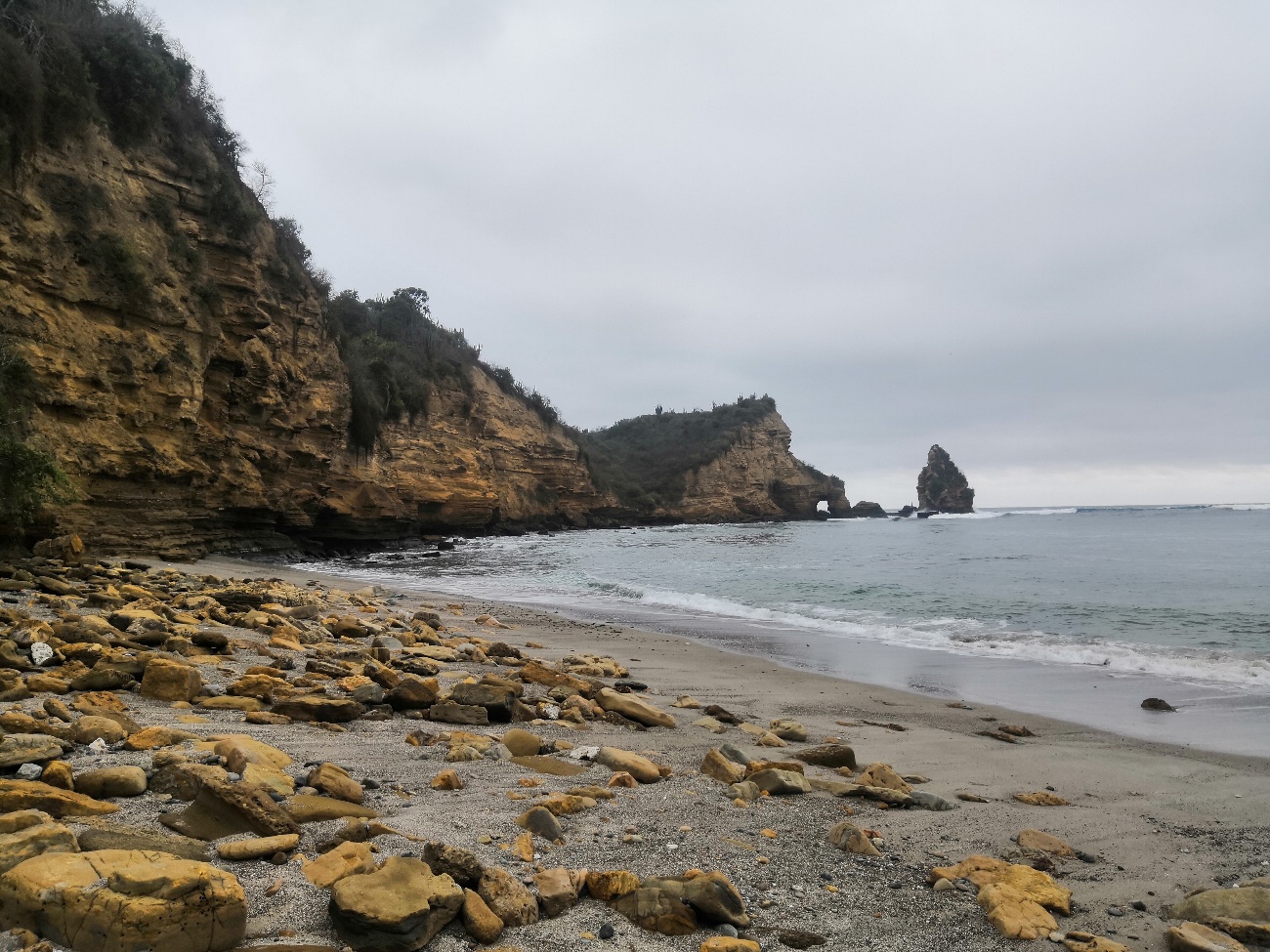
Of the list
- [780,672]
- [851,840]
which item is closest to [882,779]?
[851,840]

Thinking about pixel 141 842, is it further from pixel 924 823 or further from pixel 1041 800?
pixel 1041 800

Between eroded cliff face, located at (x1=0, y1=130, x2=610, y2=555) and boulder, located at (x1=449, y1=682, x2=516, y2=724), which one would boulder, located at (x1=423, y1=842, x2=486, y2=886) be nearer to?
boulder, located at (x1=449, y1=682, x2=516, y2=724)

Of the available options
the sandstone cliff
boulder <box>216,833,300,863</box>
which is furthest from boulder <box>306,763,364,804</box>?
the sandstone cliff

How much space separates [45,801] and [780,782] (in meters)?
2.99

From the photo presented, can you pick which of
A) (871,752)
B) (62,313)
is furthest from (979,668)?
(62,313)

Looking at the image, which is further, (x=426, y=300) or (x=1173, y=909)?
(x=426, y=300)

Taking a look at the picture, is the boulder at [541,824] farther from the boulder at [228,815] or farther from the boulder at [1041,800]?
the boulder at [1041,800]

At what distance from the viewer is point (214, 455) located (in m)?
17.7

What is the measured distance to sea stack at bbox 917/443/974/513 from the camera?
327 feet

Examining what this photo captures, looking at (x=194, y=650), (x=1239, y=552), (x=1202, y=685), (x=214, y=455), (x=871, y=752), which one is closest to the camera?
(x=871, y=752)

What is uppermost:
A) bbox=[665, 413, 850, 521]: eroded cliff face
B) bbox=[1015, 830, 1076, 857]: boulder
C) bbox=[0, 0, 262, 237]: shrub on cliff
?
bbox=[0, 0, 262, 237]: shrub on cliff

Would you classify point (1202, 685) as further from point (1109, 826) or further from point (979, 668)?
point (1109, 826)

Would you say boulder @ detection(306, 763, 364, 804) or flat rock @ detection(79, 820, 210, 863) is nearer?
flat rock @ detection(79, 820, 210, 863)

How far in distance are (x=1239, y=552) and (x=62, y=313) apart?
35409mm
